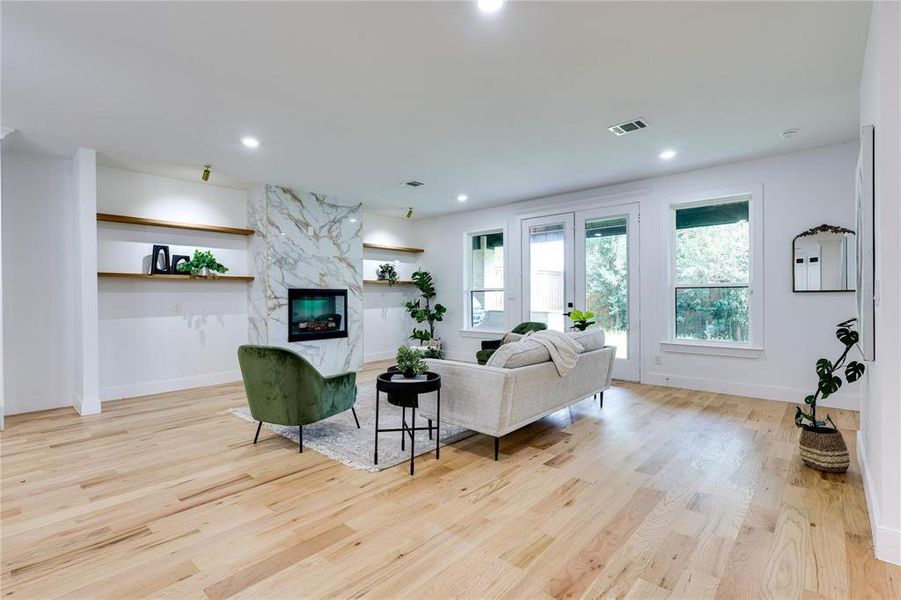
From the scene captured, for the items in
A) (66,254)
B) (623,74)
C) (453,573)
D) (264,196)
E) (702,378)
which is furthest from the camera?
(264,196)

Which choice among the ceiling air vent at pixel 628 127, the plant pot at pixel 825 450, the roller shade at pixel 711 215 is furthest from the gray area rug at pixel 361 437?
the roller shade at pixel 711 215

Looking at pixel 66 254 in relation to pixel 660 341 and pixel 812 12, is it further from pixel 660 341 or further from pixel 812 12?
pixel 660 341

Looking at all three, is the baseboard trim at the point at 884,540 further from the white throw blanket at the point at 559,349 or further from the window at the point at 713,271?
the window at the point at 713,271

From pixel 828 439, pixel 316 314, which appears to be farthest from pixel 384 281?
pixel 828 439

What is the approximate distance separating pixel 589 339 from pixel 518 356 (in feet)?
4.30

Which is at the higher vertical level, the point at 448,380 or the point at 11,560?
the point at 448,380

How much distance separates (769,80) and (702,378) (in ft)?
11.3

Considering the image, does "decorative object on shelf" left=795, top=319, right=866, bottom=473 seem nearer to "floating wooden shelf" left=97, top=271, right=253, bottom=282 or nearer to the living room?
the living room

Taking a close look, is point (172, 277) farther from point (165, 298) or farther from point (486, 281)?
point (486, 281)

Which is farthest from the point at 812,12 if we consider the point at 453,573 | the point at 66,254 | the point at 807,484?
the point at 66,254

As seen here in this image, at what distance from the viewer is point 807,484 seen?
2650mm

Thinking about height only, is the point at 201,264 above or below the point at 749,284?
above

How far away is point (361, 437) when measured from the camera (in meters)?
3.53

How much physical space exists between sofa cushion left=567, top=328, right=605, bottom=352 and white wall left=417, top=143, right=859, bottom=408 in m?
1.64
